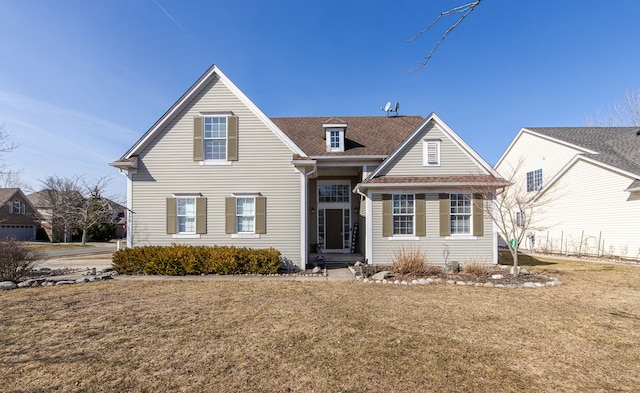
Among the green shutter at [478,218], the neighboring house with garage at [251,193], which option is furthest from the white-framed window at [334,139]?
the green shutter at [478,218]

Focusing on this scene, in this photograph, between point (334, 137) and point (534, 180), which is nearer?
point (334, 137)

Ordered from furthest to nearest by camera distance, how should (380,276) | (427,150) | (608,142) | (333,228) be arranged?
(608,142)
(333,228)
(427,150)
(380,276)

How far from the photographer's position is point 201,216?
12117 mm

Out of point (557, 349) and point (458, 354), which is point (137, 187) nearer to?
point (458, 354)

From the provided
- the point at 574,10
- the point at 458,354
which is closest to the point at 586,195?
the point at 574,10

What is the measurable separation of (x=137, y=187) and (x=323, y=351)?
1095 centimetres

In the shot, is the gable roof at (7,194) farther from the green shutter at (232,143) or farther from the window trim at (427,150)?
the window trim at (427,150)

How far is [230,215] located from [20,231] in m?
40.3

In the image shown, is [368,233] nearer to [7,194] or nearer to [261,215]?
[261,215]

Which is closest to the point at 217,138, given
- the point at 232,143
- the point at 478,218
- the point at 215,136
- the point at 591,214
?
the point at 215,136

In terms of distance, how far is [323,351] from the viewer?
4.54 m

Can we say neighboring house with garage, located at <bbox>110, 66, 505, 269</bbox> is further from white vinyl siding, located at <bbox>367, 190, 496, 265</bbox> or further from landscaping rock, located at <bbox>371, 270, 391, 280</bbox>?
landscaping rock, located at <bbox>371, 270, 391, 280</bbox>

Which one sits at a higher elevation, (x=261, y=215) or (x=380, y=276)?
(x=261, y=215)

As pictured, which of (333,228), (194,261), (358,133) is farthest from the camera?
(333,228)
